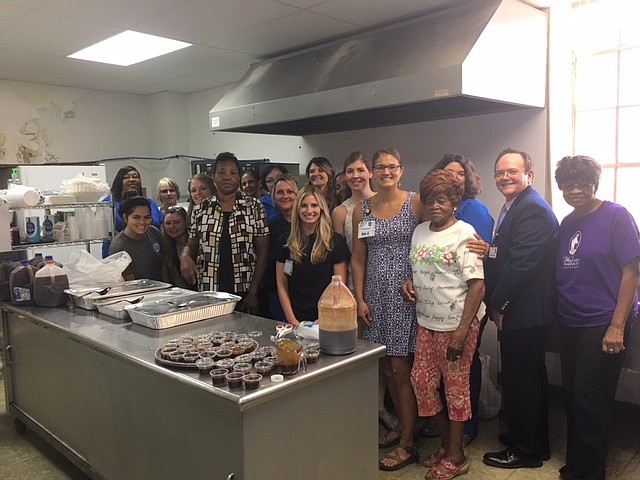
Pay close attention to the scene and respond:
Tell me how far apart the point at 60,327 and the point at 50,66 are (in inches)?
117

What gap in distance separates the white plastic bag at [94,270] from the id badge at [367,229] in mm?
1280

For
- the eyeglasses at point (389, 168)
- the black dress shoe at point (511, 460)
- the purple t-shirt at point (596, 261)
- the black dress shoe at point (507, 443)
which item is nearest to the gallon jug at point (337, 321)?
the eyeglasses at point (389, 168)

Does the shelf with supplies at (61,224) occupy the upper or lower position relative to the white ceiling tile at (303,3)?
lower

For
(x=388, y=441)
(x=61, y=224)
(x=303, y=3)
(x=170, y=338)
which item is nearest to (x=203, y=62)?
(x=303, y=3)

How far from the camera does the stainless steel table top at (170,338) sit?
1.46 meters

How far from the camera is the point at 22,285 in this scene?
8.39 feet

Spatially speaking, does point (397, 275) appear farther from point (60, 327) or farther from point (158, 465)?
point (60, 327)

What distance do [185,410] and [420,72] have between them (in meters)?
1.91

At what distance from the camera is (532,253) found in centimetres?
221

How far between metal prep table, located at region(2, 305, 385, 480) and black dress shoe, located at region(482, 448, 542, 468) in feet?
2.84

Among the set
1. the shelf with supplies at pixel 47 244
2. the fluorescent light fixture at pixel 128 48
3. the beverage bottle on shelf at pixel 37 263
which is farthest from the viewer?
the fluorescent light fixture at pixel 128 48

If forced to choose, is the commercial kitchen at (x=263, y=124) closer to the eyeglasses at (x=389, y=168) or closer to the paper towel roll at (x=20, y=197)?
the eyeglasses at (x=389, y=168)

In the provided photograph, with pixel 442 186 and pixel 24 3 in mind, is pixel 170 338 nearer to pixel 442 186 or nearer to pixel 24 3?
pixel 442 186

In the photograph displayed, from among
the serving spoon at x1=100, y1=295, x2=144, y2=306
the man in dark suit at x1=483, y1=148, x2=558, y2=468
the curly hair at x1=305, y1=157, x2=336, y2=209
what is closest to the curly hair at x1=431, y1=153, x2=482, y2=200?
the man in dark suit at x1=483, y1=148, x2=558, y2=468
